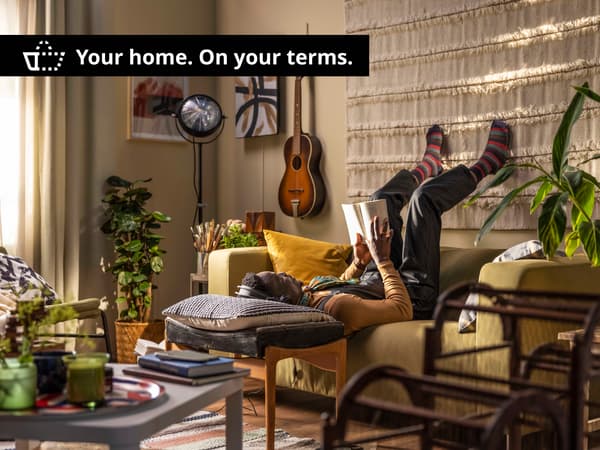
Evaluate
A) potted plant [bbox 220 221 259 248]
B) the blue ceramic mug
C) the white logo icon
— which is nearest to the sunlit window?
the white logo icon

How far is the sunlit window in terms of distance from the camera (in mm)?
4941

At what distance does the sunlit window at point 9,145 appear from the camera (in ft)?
16.2

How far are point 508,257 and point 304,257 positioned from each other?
120 centimetres

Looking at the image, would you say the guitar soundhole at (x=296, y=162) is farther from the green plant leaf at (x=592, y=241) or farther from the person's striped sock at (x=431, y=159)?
the green plant leaf at (x=592, y=241)

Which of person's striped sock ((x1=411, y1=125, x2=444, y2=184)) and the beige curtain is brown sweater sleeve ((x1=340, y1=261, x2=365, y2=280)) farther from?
the beige curtain

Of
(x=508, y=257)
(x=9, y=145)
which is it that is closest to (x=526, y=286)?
(x=508, y=257)

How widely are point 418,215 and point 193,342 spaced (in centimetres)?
113


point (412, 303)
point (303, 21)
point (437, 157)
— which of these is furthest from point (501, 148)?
point (303, 21)

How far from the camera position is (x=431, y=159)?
4281 millimetres

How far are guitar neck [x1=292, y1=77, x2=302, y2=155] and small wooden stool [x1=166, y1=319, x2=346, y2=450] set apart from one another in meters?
1.85

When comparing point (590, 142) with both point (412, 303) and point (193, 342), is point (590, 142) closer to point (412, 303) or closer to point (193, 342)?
point (412, 303)

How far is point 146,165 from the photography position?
5.51 m

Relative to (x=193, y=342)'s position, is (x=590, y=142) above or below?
above

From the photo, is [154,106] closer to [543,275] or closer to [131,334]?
[131,334]
